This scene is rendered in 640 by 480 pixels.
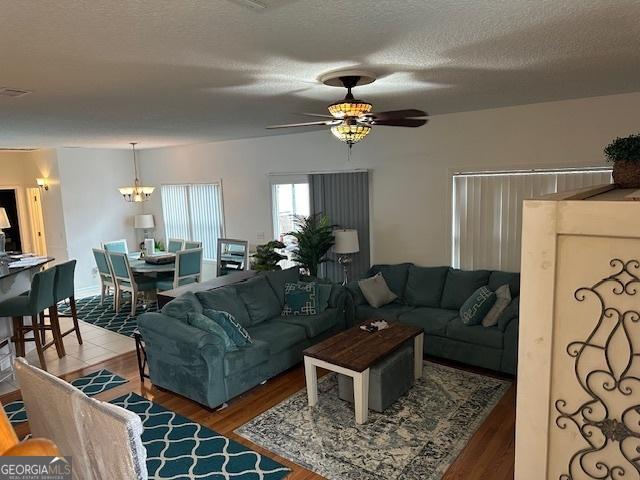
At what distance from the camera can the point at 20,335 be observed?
15.9 feet

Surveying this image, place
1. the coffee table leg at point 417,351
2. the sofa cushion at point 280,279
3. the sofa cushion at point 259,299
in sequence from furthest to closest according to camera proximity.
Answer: the sofa cushion at point 280,279
the sofa cushion at point 259,299
the coffee table leg at point 417,351

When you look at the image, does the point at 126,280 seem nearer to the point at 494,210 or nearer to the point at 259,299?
the point at 259,299

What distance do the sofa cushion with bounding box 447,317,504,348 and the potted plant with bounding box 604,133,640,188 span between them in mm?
2870

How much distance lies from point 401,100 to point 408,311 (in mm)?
2359

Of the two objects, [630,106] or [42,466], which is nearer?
[42,466]

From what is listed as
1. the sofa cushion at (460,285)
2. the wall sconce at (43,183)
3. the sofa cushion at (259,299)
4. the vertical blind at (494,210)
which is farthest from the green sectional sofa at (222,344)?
the wall sconce at (43,183)

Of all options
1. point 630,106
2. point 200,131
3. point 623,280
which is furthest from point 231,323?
point 630,106

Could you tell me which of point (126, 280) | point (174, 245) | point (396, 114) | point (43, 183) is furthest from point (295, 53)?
point (43, 183)

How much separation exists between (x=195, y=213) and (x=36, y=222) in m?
3.52

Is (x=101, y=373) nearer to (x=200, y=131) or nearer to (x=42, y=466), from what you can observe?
(x=200, y=131)

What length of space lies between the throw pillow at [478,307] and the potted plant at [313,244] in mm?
2065

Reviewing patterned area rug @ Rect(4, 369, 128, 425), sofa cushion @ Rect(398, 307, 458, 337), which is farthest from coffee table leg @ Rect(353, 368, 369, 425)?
patterned area rug @ Rect(4, 369, 128, 425)

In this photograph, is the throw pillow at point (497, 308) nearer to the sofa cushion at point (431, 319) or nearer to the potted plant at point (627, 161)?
the sofa cushion at point (431, 319)

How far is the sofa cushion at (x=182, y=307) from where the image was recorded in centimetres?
412
